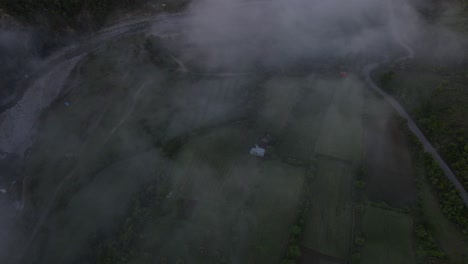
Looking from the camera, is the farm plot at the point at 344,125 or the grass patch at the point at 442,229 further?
the farm plot at the point at 344,125

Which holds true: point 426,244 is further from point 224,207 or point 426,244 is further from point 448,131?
point 224,207

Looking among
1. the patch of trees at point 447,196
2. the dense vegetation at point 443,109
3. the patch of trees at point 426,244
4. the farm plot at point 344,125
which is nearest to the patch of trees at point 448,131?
the dense vegetation at point 443,109

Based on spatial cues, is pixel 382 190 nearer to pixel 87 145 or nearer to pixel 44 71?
pixel 87 145

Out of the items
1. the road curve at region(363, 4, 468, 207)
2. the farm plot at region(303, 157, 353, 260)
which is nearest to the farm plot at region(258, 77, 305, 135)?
the farm plot at region(303, 157, 353, 260)

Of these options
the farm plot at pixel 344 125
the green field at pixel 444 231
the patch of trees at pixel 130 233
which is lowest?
the green field at pixel 444 231

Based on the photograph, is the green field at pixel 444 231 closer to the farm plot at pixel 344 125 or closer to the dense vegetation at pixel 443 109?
the dense vegetation at pixel 443 109

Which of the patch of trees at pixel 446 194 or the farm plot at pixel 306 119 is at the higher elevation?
the farm plot at pixel 306 119
